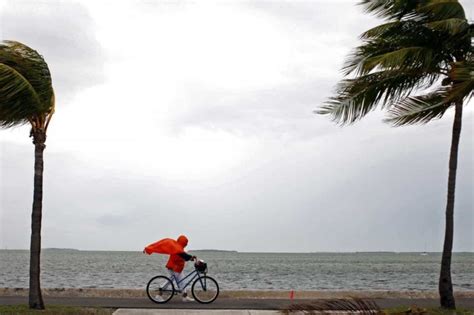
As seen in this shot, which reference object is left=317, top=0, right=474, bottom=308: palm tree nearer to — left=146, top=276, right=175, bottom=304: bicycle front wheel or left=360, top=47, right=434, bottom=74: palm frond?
left=360, top=47, right=434, bottom=74: palm frond

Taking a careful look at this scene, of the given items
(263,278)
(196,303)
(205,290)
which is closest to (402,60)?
(205,290)

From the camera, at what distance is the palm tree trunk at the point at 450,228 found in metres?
14.0

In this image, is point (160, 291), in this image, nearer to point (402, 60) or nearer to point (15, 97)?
point (15, 97)

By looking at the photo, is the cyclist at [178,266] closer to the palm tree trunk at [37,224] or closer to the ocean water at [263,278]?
the palm tree trunk at [37,224]

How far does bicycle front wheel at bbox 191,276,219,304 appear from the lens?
51.6 feet

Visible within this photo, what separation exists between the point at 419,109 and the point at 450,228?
2.58m

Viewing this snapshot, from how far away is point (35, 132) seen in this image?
1379cm

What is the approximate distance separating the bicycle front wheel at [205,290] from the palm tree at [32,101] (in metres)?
3.70

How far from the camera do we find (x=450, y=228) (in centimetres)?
1405

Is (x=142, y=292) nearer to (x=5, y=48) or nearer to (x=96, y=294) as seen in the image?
Answer: (x=96, y=294)

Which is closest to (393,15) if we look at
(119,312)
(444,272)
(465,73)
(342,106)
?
(342,106)

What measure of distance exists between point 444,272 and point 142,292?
24.8ft

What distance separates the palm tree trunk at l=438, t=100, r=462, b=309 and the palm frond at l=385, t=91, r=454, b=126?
417 millimetres

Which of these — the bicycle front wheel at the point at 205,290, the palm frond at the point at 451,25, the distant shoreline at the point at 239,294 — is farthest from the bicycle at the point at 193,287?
the palm frond at the point at 451,25
